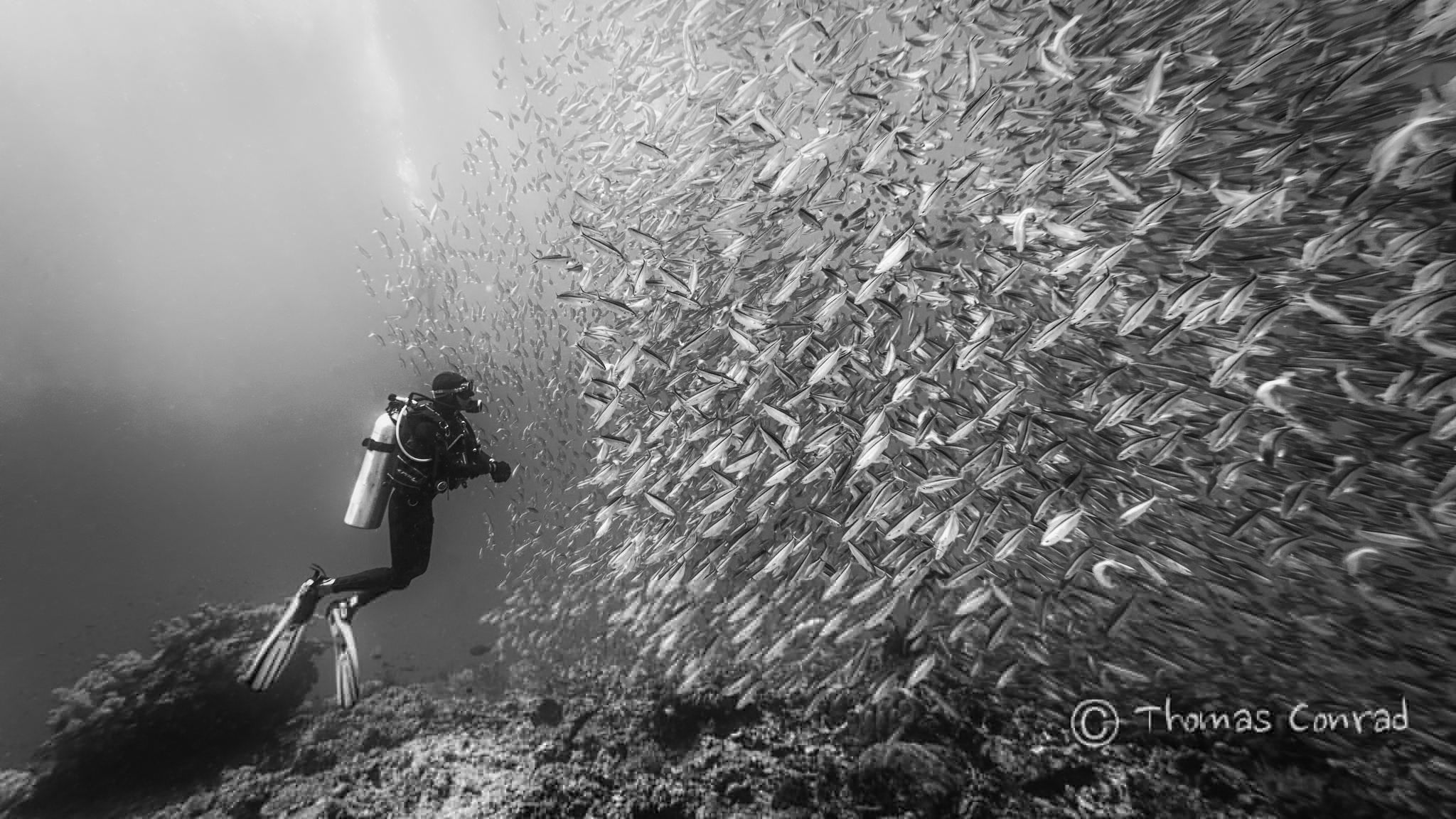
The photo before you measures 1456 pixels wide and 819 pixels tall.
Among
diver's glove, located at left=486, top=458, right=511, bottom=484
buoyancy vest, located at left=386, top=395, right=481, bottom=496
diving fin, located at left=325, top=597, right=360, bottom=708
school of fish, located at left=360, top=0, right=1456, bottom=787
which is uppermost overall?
buoyancy vest, located at left=386, top=395, right=481, bottom=496

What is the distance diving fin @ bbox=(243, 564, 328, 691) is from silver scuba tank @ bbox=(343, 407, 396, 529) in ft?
2.17

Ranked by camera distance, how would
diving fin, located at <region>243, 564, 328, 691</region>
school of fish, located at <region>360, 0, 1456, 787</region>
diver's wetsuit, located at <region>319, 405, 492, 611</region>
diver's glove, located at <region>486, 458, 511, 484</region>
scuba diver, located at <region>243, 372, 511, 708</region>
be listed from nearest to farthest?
school of fish, located at <region>360, 0, 1456, 787</region> < diving fin, located at <region>243, 564, 328, 691</region> < scuba diver, located at <region>243, 372, 511, 708</region> < diver's wetsuit, located at <region>319, 405, 492, 611</region> < diver's glove, located at <region>486, 458, 511, 484</region>

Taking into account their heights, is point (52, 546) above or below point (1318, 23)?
above

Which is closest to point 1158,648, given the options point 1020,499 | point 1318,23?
point 1020,499

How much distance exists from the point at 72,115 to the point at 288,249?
16947 millimetres

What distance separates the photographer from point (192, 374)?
5606cm

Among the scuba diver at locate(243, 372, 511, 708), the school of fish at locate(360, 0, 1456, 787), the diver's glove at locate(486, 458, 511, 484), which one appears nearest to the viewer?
the school of fish at locate(360, 0, 1456, 787)

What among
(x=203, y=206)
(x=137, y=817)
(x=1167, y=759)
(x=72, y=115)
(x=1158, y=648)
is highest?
(x=72, y=115)

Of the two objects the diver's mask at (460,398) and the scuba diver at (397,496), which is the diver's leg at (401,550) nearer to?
the scuba diver at (397,496)

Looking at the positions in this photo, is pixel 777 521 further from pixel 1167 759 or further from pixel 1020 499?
pixel 1167 759

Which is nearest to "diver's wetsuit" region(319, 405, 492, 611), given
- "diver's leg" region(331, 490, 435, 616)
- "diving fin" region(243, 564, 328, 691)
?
"diver's leg" region(331, 490, 435, 616)

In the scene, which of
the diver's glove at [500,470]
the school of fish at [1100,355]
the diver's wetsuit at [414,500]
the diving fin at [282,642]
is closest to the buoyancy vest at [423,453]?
the diver's wetsuit at [414,500]

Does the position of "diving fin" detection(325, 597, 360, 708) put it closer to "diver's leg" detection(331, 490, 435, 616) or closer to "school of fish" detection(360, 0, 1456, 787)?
"diver's leg" detection(331, 490, 435, 616)

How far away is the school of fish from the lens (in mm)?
3096
